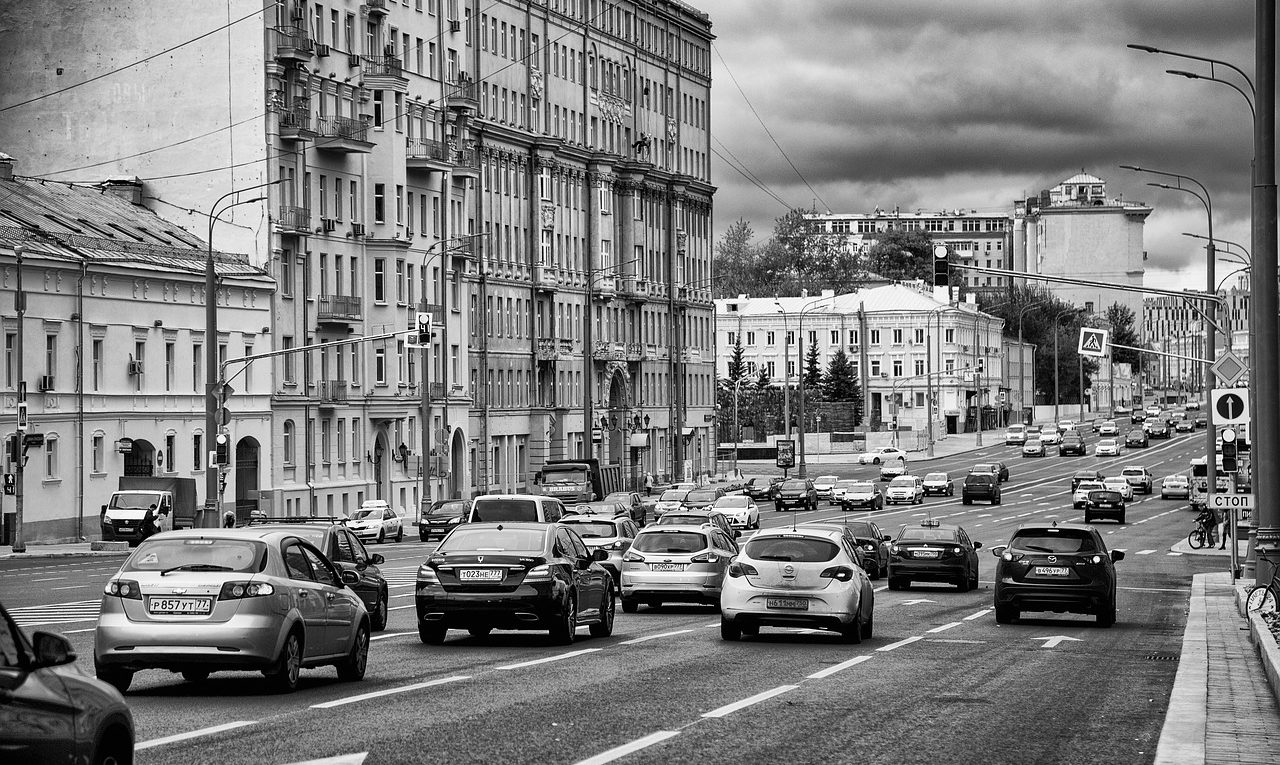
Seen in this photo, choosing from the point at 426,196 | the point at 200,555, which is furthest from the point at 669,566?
the point at 426,196

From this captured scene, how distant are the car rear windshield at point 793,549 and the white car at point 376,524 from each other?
42062 millimetres

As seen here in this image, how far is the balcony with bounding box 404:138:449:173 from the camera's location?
298 feet

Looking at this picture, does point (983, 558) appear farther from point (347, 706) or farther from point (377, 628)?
point (347, 706)

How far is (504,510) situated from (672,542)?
1047 centimetres

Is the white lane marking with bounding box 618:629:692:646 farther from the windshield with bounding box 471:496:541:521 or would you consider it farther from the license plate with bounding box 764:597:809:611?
the windshield with bounding box 471:496:541:521

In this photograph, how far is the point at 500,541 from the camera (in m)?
24.4

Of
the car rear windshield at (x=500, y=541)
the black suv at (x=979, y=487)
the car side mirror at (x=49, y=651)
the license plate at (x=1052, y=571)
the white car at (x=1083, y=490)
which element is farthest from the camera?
the black suv at (x=979, y=487)

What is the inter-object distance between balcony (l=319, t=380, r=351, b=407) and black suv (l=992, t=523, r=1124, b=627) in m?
53.7

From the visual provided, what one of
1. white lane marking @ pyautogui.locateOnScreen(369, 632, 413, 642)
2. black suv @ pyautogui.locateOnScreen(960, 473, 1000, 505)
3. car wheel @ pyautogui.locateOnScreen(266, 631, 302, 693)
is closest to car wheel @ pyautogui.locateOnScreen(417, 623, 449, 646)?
white lane marking @ pyautogui.locateOnScreen(369, 632, 413, 642)

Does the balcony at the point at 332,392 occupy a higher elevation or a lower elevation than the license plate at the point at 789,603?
higher

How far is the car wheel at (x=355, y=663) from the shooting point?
19.4 metres

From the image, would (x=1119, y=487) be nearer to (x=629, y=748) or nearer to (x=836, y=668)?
(x=836, y=668)

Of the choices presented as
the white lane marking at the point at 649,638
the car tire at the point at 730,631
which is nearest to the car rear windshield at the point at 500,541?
Answer: the white lane marking at the point at 649,638

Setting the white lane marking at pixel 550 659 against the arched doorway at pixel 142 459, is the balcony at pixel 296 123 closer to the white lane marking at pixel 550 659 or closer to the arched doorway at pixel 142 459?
the arched doorway at pixel 142 459
